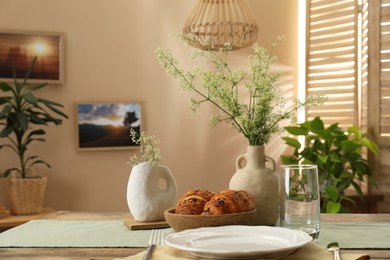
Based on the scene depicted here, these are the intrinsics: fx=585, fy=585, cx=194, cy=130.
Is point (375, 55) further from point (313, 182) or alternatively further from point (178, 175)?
point (313, 182)

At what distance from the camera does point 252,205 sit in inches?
67.4

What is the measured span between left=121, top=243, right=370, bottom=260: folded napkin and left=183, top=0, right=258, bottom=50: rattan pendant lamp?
3063 mm

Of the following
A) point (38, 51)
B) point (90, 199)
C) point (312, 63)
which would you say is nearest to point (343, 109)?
point (312, 63)

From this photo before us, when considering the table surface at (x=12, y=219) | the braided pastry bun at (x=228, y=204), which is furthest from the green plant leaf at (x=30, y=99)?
the braided pastry bun at (x=228, y=204)

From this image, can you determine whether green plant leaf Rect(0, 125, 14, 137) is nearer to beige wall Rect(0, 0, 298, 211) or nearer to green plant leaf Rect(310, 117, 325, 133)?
beige wall Rect(0, 0, 298, 211)

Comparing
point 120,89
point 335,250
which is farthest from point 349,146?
point 335,250

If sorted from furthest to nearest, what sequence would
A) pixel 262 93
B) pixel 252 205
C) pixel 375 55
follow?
pixel 375 55 → pixel 262 93 → pixel 252 205

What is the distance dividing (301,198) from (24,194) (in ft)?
9.55

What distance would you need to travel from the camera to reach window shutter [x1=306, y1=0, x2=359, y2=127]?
14.6ft

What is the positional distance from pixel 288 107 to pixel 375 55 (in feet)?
3.54

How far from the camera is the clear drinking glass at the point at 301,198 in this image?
62.2 inches

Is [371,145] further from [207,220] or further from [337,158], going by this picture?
[207,220]

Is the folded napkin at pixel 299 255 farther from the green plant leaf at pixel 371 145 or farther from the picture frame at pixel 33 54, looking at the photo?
the picture frame at pixel 33 54

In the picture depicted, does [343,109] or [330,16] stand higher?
[330,16]
